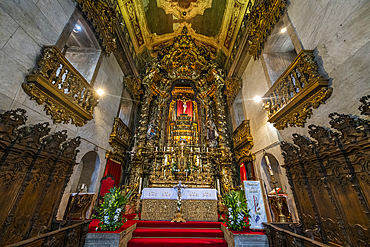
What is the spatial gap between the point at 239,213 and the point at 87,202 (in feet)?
15.9

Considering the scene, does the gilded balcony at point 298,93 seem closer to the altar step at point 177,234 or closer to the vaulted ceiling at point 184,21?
the altar step at point 177,234

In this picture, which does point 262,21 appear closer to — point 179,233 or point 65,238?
point 179,233

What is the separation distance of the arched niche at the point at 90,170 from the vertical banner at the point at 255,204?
564cm

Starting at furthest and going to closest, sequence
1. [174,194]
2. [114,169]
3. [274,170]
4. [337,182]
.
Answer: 1. [114,169]
2. [274,170]
3. [174,194]
4. [337,182]

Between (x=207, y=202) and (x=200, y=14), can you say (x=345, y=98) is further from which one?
(x=200, y=14)

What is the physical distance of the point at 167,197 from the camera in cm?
523

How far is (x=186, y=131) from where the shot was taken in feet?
32.7

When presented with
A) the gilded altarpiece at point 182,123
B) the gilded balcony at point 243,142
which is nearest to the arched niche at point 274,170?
the gilded balcony at point 243,142

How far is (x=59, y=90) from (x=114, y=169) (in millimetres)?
4426

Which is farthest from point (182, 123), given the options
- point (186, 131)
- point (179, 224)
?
point (179, 224)

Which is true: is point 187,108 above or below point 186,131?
above

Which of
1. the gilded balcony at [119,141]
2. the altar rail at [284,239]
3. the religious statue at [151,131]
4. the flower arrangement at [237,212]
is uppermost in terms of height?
the religious statue at [151,131]

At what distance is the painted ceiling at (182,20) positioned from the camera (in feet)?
28.4

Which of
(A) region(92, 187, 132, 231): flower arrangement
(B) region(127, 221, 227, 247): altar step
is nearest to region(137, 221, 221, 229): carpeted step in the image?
(B) region(127, 221, 227, 247): altar step
